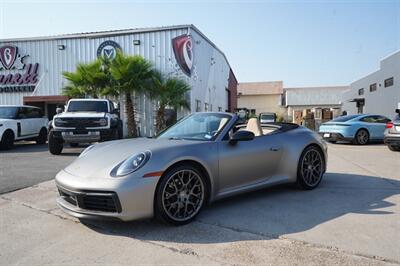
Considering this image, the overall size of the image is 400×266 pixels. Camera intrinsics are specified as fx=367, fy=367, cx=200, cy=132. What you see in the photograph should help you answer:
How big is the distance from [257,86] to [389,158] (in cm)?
6201

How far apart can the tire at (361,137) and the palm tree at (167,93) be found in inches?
314

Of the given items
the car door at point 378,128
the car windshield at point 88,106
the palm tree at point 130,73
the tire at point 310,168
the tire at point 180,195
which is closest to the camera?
the tire at point 180,195

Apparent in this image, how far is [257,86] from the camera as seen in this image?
233ft

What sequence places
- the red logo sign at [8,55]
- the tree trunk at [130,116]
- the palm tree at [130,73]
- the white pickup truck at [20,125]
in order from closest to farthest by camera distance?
the white pickup truck at [20,125] → the palm tree at [130,73] → the tree trunk at [130,116] → the red logo sign at [8,55]

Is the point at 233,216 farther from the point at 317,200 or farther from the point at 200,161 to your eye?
the point at 317,200

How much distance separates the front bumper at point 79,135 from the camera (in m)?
11.5

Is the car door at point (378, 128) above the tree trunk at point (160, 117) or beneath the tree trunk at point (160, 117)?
beneath

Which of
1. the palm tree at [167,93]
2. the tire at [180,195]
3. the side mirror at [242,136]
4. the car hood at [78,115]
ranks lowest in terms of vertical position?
the tire at [180,195]

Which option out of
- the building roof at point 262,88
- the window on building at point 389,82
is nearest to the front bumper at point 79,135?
the window on building at point 389,82

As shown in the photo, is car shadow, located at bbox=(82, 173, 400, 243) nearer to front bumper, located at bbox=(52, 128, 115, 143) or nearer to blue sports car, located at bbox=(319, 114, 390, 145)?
front bumper, located at bbox=(52, 128, 115, 143)

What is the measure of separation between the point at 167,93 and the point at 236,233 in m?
14.4

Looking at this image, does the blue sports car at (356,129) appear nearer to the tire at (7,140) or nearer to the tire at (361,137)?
the tire at (361,137)

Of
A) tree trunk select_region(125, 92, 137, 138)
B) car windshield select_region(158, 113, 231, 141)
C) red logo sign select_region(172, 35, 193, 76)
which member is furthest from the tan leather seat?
red logo sign select_region(172, 35, 193, 76)

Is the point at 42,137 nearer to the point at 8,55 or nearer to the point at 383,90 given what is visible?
the point at 8,55
